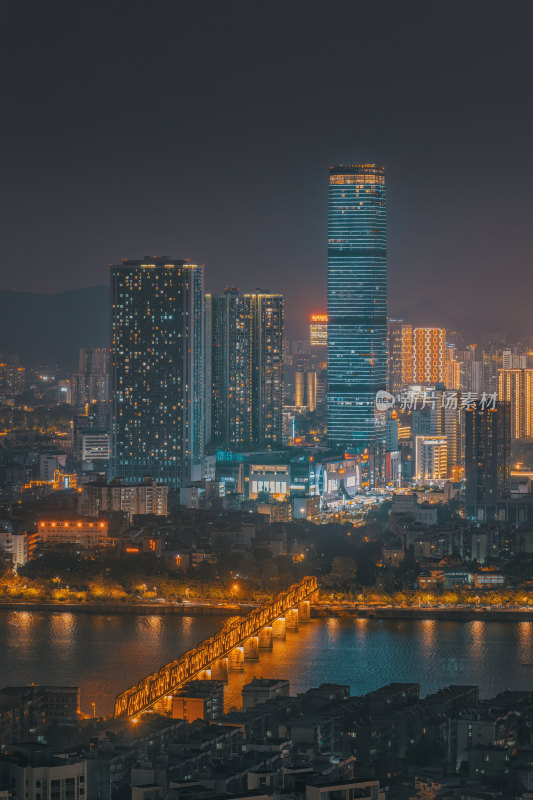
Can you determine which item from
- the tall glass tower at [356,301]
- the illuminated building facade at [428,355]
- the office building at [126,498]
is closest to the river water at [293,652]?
the office building at [126,498]

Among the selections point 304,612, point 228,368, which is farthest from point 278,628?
point 228,368

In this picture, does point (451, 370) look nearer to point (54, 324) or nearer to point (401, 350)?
point (401, 350)

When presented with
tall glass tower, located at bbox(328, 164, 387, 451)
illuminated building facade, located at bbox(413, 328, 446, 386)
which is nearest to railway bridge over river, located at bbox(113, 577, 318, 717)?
tall glass tower, located at bbox(328, 164, 387, 451)

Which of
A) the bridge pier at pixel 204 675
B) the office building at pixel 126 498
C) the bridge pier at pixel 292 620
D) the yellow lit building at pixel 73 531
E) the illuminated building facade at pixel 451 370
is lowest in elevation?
the bridge pier at pixel 204 675

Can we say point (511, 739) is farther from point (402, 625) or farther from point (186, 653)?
point (402, 625)

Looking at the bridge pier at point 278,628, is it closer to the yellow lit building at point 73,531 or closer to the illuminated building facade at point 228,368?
the yellow lit building at point 73,531
